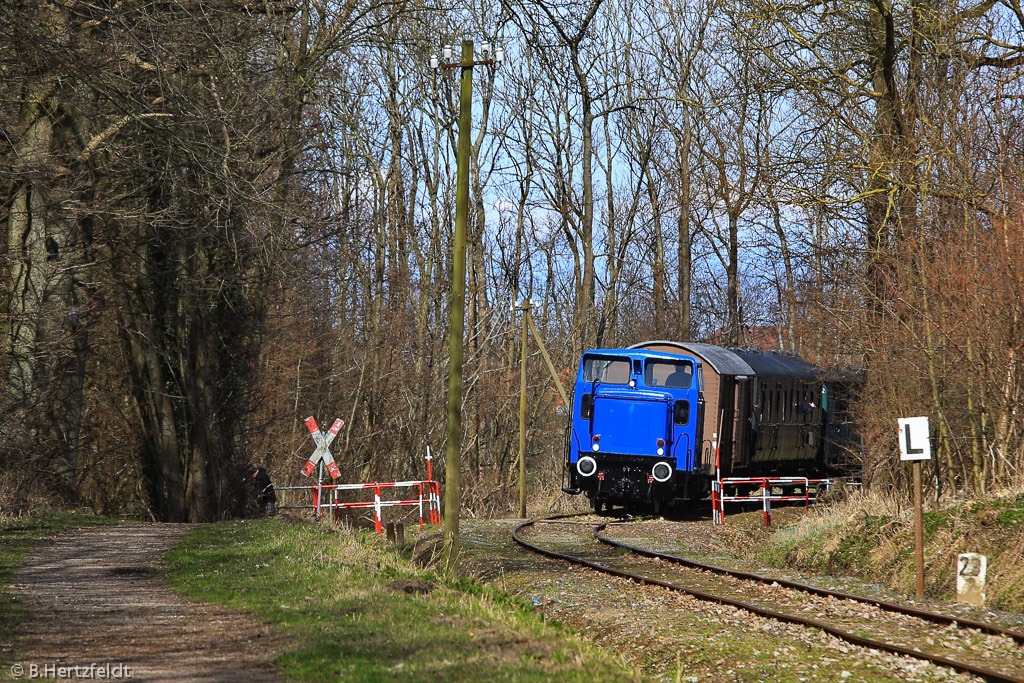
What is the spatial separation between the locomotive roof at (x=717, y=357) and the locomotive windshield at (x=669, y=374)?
0.44 meters

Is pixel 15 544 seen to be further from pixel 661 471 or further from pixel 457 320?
pixel 661 471

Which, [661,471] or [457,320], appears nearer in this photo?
[457,320]

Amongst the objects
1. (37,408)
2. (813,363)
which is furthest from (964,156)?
(37,408)

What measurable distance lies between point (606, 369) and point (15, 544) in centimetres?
1476

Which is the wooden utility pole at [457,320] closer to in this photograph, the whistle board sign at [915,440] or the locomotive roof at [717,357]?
the whistle board sign at [915,440]

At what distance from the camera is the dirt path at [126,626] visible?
819cm

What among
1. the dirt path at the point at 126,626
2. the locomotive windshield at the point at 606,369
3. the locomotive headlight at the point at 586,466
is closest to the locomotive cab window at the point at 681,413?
the locomotive windshield at the point at 606,369

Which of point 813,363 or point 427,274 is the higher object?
point 427,274

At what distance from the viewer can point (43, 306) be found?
20391 millimetres

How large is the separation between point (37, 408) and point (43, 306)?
2.11 metres

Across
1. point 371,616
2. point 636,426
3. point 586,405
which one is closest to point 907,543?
point 371,616

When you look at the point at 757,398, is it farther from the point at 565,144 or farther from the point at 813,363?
the point at 565,144

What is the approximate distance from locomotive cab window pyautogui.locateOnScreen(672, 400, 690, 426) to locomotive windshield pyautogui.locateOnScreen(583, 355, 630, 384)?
1.39m

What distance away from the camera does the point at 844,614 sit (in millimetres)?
12836
